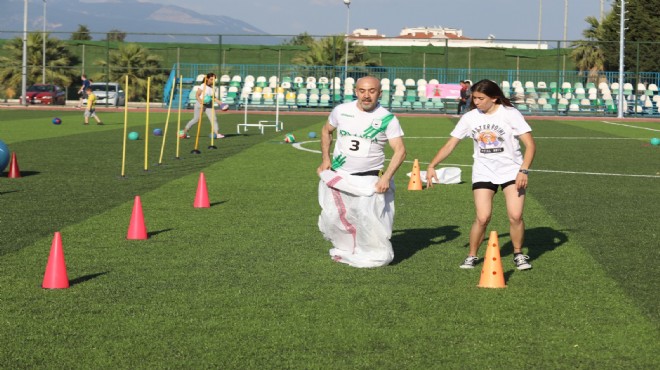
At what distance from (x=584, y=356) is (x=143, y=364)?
2685mm

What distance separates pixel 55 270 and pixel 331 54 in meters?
63.6

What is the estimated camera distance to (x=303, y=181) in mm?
17875

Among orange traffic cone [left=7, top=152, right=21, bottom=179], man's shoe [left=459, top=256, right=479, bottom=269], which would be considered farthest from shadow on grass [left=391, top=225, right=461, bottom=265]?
orange traffic cone [left=7, top=152, right=21, bottom=179]

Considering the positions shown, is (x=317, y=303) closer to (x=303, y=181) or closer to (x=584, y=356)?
(x=584, y=356)

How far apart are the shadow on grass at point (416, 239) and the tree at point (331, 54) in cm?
5621

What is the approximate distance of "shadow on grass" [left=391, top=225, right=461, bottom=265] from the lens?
1051cm

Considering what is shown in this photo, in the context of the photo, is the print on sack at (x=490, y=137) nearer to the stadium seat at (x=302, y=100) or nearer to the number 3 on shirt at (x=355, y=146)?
the number 3 on shirt at (x=355, y=146)

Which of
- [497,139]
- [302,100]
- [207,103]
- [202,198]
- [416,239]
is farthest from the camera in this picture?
[302,100]

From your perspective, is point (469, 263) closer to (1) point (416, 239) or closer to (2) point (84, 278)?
(1) point (416, 239)

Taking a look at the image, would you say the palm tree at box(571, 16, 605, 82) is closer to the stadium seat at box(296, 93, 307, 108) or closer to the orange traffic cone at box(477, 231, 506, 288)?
the stadium seat at box(296, 93, 307, 108)

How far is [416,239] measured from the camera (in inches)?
448

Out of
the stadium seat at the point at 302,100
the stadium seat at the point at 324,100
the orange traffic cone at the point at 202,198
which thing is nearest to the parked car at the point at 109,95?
the stadium seat at the point at 302,100

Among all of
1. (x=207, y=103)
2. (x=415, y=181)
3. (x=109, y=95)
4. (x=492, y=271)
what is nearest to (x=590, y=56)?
(x=109, y=95)

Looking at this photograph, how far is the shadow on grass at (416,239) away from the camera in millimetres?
10508
